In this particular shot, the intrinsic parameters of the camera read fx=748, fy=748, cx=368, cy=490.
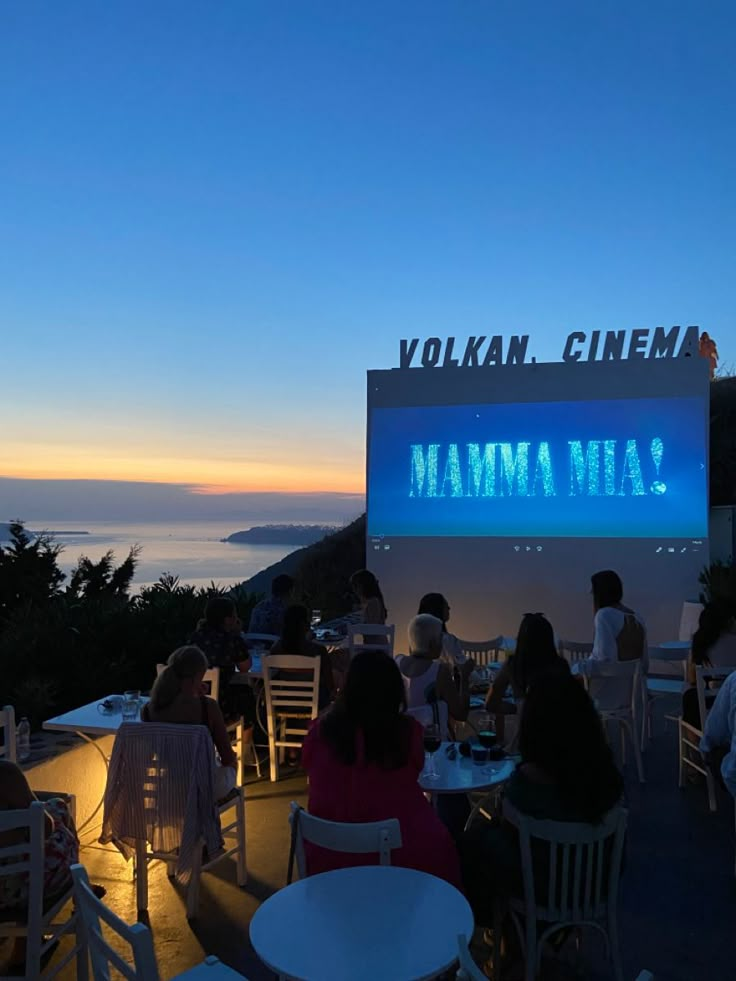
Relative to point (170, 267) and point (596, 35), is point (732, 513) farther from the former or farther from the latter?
point (170, 267)

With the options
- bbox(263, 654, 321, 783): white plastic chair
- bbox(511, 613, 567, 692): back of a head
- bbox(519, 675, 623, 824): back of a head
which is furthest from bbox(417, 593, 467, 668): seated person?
bbox(519, 675, 623, 824): back of a head

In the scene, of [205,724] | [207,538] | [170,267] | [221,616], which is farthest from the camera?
[207,538]

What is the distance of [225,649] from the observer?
539cm

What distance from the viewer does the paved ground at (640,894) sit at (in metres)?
3.09

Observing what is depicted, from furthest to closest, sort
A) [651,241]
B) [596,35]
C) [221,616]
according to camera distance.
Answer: [651,241], [596,35], [221,616]

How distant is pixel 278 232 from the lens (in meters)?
11.9

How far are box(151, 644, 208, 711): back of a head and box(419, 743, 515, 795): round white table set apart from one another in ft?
4.05

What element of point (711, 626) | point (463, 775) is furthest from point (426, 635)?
point (711, 626)

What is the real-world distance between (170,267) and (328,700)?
9598 millimetres

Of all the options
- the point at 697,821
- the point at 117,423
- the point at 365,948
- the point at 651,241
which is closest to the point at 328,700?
the point at 697,821

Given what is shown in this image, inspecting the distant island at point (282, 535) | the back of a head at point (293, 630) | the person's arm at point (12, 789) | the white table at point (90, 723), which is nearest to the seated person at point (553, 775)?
the person's arm at point (12, 789)

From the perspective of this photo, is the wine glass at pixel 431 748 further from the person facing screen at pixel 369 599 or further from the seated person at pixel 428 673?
the person facing screen at pixel 369 599

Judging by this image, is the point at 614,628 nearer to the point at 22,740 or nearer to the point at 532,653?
the point at 532,653

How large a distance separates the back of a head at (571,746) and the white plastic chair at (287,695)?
9.18 ft
